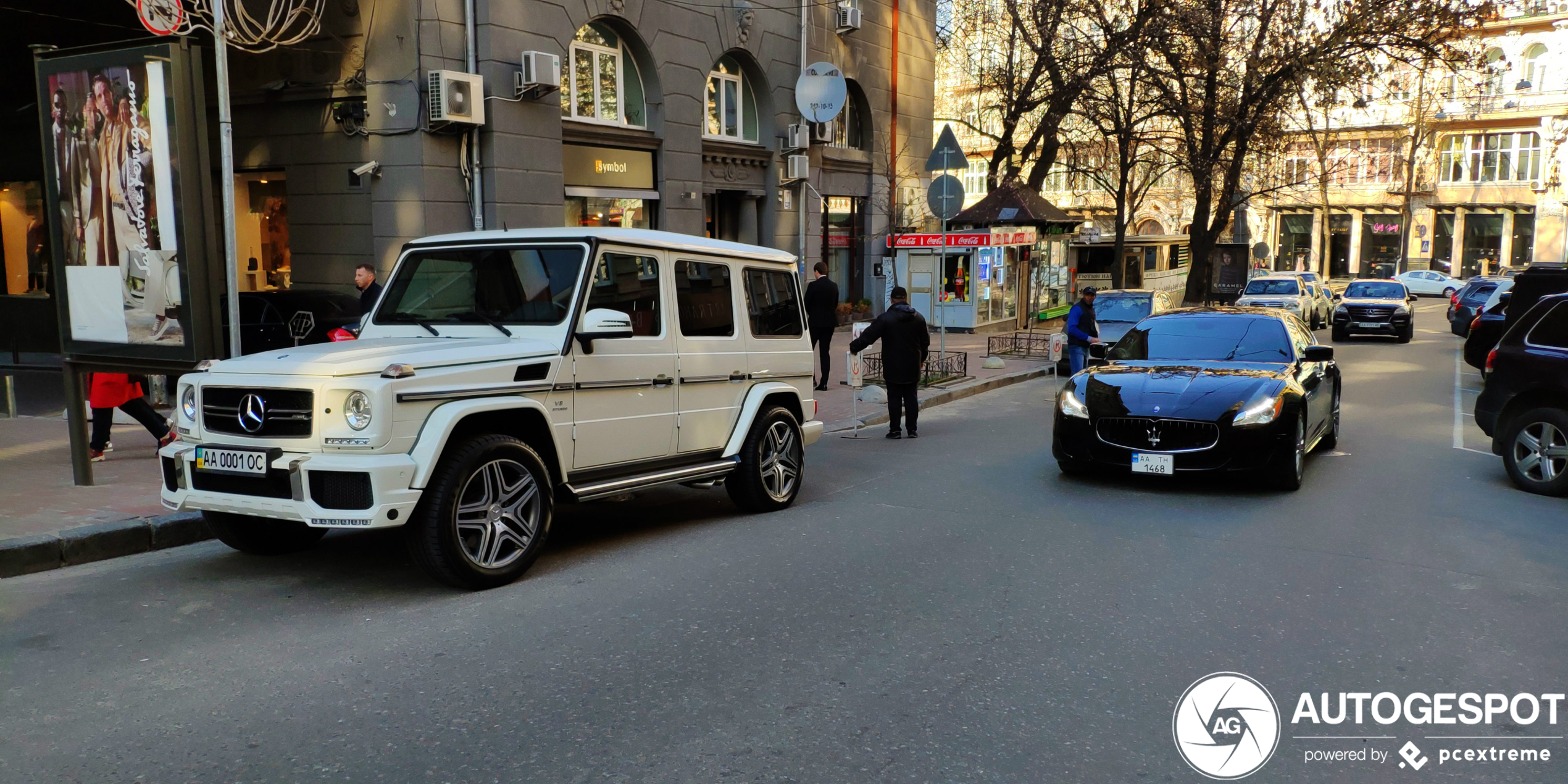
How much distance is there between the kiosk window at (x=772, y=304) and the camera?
8.41m

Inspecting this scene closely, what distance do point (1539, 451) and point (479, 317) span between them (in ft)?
27.9

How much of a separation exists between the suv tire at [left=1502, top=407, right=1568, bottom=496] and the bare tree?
16.7 metres

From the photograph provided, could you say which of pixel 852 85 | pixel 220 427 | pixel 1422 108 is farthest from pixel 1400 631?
pixel 1422 108

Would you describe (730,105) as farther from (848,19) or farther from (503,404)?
(503,404)

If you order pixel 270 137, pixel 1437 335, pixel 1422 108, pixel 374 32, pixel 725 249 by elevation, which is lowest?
pixel 1437 335

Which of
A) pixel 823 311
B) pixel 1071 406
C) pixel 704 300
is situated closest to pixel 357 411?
pixel 704 300

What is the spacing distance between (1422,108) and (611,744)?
6082 centimetres

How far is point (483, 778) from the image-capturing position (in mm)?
3686

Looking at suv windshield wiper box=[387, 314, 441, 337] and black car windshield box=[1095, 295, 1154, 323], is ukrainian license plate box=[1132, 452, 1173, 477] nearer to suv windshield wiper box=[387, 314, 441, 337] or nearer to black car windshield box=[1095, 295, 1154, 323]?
suv windshield wiper box=[387, 314, 441, 337]

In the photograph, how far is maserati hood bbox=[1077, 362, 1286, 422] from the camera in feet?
28.8

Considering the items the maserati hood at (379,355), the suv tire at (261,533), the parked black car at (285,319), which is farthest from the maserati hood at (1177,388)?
the parked black car at (285,319)

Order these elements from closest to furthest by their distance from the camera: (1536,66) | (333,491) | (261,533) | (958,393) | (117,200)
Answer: (333,491), (261,533), (117,200), (958,393), (1536,66)

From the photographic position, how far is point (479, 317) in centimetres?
687

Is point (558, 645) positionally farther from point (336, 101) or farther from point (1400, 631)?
point (336, 101)
